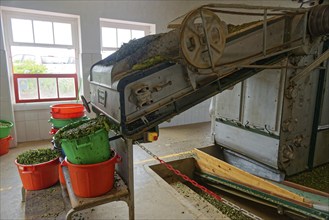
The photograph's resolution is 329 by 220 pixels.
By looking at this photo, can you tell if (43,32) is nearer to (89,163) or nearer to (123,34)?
(123,34)

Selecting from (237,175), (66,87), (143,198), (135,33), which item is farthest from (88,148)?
(135,33)

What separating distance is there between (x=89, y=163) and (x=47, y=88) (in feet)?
10.6

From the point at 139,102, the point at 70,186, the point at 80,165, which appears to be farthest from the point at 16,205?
the point at 139,102

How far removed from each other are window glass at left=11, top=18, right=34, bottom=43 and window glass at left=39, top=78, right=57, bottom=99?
0.70m

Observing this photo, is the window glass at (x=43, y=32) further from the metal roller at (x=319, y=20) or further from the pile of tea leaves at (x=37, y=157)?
the metal roller at (x=319, y=20)

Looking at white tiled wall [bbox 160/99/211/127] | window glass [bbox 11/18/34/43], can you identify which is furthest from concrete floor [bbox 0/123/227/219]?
window glass [bbox 11/18/34/43]

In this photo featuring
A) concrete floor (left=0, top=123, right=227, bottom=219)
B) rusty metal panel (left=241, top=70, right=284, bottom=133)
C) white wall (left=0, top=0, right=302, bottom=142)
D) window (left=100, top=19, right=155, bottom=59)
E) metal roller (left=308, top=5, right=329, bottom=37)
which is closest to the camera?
metal roller (left=308, top=5, right=329, bottom=37)

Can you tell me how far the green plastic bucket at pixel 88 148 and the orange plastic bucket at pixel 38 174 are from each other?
2.91ft

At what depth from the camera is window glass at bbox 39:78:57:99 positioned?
13.3 feet

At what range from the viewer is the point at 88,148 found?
1374mm

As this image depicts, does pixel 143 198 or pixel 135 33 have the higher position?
pixel 135 33

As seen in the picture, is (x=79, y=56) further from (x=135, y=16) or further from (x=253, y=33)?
(x=253, y=33)

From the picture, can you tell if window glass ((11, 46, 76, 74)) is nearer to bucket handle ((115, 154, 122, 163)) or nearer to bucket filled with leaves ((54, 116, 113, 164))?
bucket filled with leaves ((54, 116, 113, 164))

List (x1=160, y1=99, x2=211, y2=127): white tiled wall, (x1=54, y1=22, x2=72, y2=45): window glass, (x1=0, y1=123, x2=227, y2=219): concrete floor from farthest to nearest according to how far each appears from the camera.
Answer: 1. (x1=160, y1=99, x2=211, y2=127): white tiled wall
2. (x1=54, y1=22, x2=72, y2=45): window glass
3. (x1=0, y1=123, x2=227, y2=219): concrete floor
